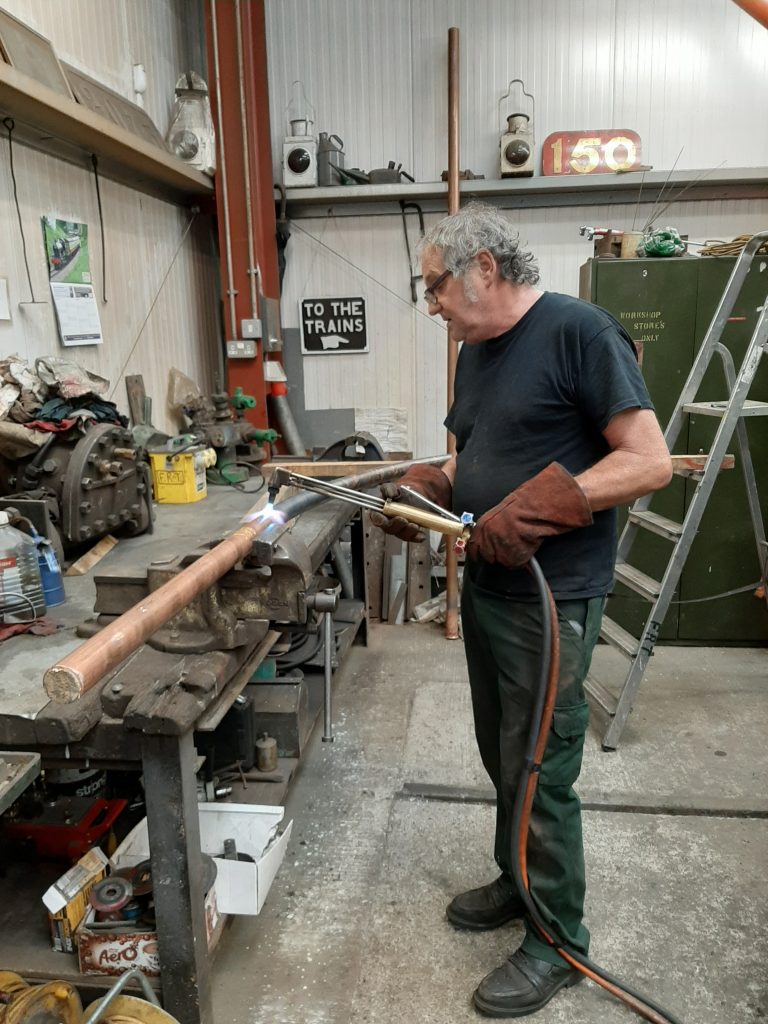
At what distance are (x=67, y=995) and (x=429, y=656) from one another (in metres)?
2.15

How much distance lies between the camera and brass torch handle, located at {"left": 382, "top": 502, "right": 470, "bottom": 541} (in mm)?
1315

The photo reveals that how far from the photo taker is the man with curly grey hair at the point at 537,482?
1298mm

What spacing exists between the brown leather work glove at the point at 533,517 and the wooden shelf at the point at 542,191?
277cm

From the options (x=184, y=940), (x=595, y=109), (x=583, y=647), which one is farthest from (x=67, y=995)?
(x=595, y=109)

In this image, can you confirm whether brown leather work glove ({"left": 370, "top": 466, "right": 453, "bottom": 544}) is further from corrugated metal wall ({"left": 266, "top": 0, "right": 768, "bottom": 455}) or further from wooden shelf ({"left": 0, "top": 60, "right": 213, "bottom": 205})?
corrugated metal wall ({"left": 266, "top": 0, "right": 768, "bottom": 455})

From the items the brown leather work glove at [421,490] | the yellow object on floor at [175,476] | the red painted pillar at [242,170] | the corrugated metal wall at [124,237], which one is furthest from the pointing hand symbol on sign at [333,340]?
the brown leather work glove at [421,490]

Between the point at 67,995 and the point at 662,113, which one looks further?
the point at 662,113

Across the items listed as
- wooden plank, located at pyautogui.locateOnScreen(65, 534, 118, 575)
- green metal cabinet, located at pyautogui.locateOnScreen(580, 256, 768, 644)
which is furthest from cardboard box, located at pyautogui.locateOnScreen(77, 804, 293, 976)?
green metal cabinet, located at pyautogui.locateOnScreen(580, 256, 768, 644)

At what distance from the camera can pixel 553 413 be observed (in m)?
1.38

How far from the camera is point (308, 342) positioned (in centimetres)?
411

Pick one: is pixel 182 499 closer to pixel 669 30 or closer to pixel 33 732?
pixel 33 732

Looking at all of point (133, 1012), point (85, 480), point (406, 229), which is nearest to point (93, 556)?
point (85, 480)

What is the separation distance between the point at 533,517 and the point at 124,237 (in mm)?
2547

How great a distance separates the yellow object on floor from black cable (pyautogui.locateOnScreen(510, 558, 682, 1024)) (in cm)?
163
